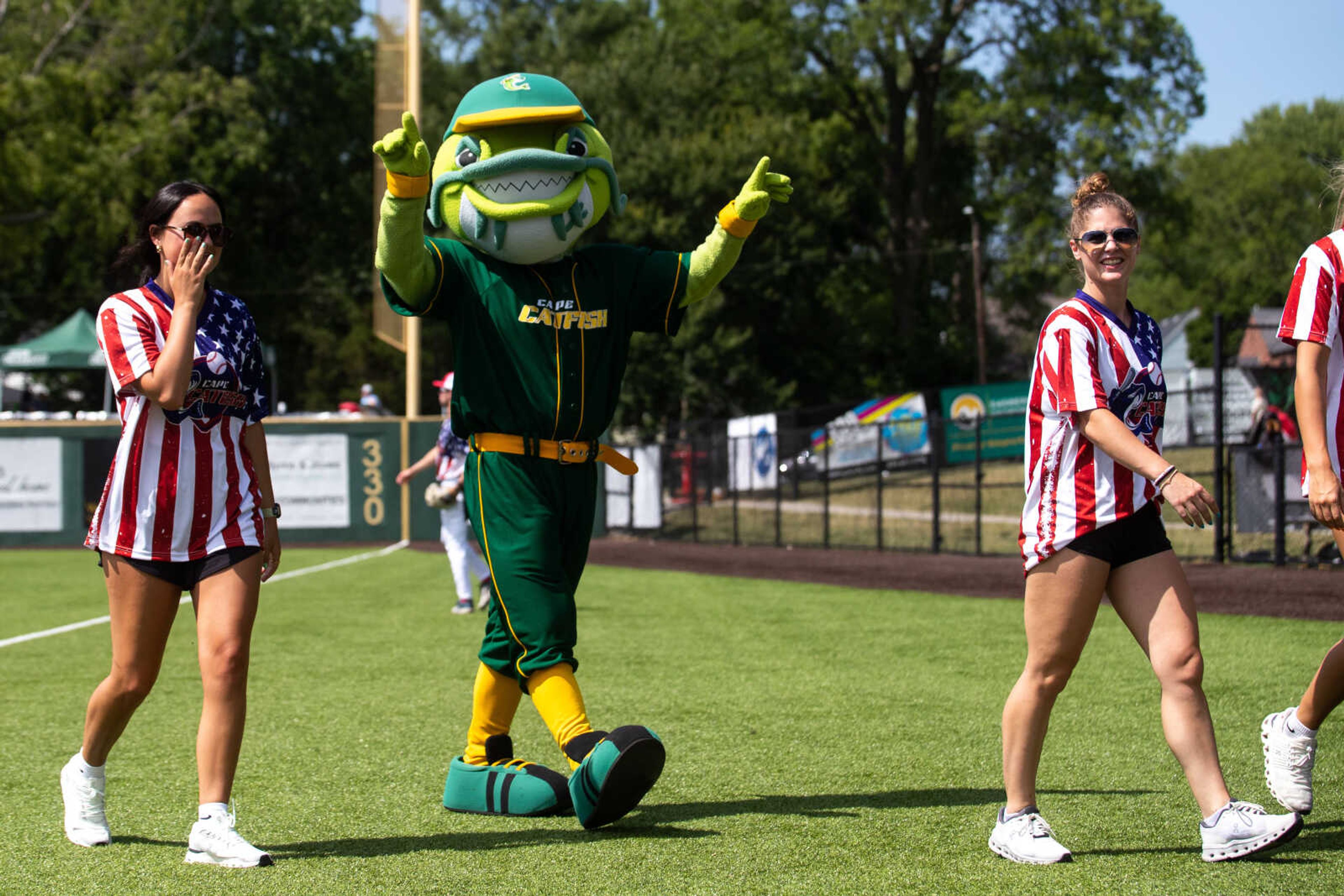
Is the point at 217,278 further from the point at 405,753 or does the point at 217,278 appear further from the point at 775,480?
the point at 405,753

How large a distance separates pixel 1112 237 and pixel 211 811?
298 centimetres

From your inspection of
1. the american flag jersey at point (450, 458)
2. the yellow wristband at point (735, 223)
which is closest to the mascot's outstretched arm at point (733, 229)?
the yellow wristband at point (735, 223)

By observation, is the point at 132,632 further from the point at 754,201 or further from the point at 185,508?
the point at 754,201

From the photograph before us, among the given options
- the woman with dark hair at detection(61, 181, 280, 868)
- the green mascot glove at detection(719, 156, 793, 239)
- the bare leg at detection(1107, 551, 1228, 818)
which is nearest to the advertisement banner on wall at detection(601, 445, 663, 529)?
the green mascot glove at detection(719, 156, 793, 239)

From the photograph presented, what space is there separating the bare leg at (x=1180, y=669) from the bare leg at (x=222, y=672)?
2476 mm

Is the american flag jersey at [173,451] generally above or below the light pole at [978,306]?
below

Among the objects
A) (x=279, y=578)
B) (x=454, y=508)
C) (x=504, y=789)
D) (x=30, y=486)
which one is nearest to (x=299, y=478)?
(x=30, y=486)

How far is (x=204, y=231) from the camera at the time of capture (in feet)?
13.3

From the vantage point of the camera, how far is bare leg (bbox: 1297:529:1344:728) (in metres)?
4.32

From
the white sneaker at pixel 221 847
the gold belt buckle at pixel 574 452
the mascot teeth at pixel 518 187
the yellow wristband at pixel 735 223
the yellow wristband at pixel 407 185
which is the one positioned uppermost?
the mascot teeth at pixel 518 187

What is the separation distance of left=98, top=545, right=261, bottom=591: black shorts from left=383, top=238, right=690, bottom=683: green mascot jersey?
0.80m

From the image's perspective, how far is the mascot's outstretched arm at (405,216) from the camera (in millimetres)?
4152

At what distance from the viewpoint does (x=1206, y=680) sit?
7.28 meters

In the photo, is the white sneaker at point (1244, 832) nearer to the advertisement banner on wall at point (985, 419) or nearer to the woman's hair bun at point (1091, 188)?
the woman's hair bun at point (1091, 188)
